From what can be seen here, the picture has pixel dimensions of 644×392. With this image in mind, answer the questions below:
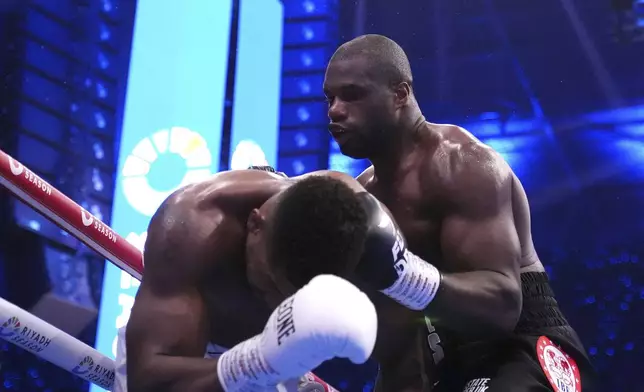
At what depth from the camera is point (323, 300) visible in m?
0.90

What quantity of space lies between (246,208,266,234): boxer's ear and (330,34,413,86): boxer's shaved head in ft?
1.97

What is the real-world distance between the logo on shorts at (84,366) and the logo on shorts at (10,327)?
6.1 inches

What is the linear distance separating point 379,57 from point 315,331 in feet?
3.29

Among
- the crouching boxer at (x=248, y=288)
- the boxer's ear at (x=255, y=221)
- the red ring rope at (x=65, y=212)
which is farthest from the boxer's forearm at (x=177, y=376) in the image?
the red ring rope at (x=65, y=212)

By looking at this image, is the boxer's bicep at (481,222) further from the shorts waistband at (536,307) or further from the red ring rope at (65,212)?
the red ring rope at (65,212)

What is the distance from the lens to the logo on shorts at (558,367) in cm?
150

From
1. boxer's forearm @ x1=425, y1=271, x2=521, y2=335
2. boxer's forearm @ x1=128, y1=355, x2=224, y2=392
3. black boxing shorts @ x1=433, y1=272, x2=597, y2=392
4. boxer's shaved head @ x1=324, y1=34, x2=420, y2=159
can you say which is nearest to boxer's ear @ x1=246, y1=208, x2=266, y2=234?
boxer's forearm @ x1=128, y1=355, x2=224, y2=392

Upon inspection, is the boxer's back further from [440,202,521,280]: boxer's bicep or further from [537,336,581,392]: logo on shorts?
[537,336,581,392]: logo on shorts

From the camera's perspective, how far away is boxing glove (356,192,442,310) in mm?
1198

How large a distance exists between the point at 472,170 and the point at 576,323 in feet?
10.1

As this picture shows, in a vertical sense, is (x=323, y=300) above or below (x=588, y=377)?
above

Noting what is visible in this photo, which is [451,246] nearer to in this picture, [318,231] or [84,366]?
[318,231]

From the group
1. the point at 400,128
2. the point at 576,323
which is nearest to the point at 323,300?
the point at 400,128

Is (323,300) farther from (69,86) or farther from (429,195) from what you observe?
(69,86)
